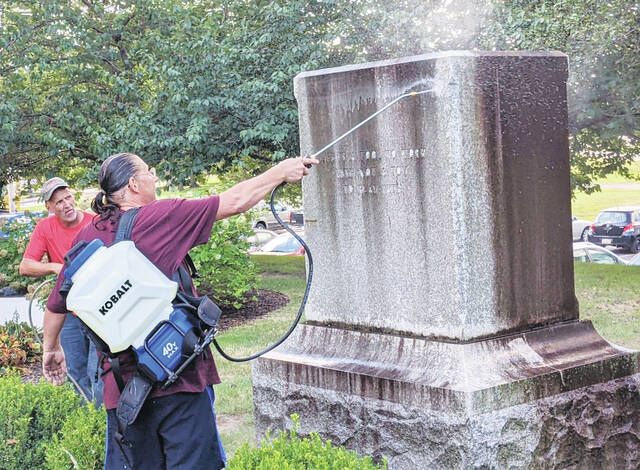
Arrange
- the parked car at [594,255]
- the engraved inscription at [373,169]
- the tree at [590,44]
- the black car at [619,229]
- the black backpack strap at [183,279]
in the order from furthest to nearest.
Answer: the black car at [619,229]
the parked car at [594,255]
the tree at [590,44]
the engraved inscription at [373,169]
the black backpack strap at [183,279]

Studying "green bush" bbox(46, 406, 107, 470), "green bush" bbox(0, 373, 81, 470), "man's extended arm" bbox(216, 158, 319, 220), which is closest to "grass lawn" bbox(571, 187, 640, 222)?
"green bush" bbox(0, 373, 81, 470)

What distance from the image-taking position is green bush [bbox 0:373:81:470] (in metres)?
4.89

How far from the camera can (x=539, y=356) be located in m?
4.77

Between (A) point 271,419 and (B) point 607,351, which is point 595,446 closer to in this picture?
(B) point 607,351

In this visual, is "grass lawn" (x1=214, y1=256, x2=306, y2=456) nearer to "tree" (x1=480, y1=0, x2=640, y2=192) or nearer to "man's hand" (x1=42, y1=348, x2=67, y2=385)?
"man's hand" (x1=42, y1=348, x2=67, y2=385)

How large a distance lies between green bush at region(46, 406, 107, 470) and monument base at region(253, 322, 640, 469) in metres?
1.23

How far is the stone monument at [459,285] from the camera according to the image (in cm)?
456

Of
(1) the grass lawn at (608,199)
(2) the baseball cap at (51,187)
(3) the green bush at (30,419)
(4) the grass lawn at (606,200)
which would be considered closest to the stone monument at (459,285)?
(3) the green bush at (30,419)

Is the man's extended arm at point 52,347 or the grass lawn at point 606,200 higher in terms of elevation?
the man's extended arm at point 52,347

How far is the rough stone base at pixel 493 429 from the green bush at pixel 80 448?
1226 mm

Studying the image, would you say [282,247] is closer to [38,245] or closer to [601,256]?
[601,256]

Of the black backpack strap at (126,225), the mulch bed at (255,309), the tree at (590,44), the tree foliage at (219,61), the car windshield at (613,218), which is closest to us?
the black backpack strap at (126,225)

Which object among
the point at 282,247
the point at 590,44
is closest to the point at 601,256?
the point at 590,44

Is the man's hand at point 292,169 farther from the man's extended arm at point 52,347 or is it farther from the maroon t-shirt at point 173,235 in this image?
the man's extended arm at point 52,347
